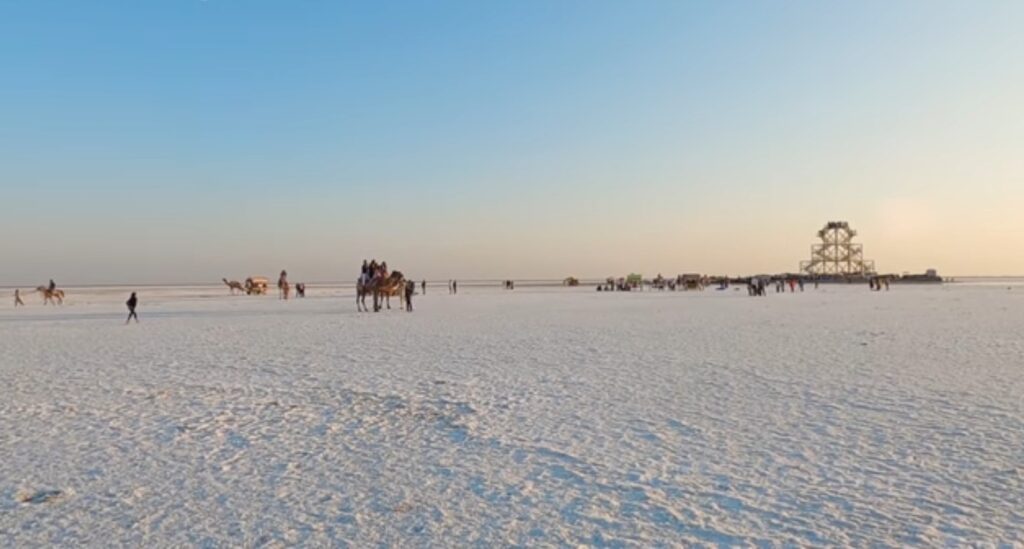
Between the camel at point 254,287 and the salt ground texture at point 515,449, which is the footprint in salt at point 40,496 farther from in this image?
the camel at point 254,287

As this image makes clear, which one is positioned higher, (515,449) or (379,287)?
(379,287)

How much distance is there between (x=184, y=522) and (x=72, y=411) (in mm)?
4546

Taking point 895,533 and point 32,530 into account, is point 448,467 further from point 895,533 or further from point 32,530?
point 895,533

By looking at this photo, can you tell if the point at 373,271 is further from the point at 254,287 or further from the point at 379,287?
the point at 254,287

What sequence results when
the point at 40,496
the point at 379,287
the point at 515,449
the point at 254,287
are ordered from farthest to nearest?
the point at 254,287 < the point at 379,287 < the point at 515,449 < the point at 40,496

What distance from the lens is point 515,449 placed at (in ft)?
21.0

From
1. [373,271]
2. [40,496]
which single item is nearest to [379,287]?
[373,271]

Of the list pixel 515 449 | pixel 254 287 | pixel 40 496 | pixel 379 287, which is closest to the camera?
pixel 40 496

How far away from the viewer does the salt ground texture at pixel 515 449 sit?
448 cm

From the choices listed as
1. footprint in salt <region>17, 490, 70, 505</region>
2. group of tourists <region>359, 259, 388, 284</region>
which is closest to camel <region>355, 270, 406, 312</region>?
group of tourists <region>359, 259, 388, 284</region>

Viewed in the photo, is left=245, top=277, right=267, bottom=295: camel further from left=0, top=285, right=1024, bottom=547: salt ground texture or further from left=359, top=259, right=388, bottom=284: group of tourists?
left=0, top=285, right=1024, bottom=547: salt ground texture

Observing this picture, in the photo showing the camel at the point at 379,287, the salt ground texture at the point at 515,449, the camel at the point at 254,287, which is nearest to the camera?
the salt ground texture at the point at 515,449

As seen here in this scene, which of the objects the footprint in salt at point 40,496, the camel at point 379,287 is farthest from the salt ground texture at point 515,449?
the camel at point 379,287

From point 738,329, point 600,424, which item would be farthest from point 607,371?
point 738,329
